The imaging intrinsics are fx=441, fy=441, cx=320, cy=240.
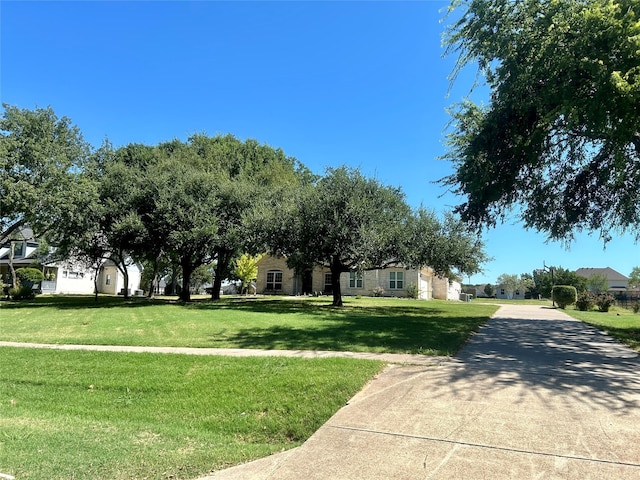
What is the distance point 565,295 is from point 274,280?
2577 cm

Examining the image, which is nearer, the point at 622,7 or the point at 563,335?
the point at 622,7

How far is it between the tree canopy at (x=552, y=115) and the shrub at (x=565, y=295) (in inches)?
602

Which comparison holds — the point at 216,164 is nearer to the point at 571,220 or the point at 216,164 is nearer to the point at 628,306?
the point at 571,220


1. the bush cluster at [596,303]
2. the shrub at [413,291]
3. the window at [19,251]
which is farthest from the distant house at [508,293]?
the window at [19,251]

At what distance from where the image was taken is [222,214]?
24.6 meters

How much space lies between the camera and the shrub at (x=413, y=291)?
124ft

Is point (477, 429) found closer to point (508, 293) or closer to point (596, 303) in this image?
point (596, 303)

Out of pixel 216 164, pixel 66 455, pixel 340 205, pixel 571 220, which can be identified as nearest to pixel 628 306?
pixel 571 220

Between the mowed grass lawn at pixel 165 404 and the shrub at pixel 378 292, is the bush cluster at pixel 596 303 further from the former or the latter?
the mowed grass lawn at pixel 165 404

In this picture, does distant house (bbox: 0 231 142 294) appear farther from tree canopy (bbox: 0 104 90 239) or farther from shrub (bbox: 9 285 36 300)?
tree canopy (bbox: 0 104 90 239)

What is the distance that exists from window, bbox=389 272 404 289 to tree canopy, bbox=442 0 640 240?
22.8 meters

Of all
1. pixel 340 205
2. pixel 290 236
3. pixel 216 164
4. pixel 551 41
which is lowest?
pixel 290 236

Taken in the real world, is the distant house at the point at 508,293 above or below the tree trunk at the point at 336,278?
below

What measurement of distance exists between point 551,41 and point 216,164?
23.8 m
